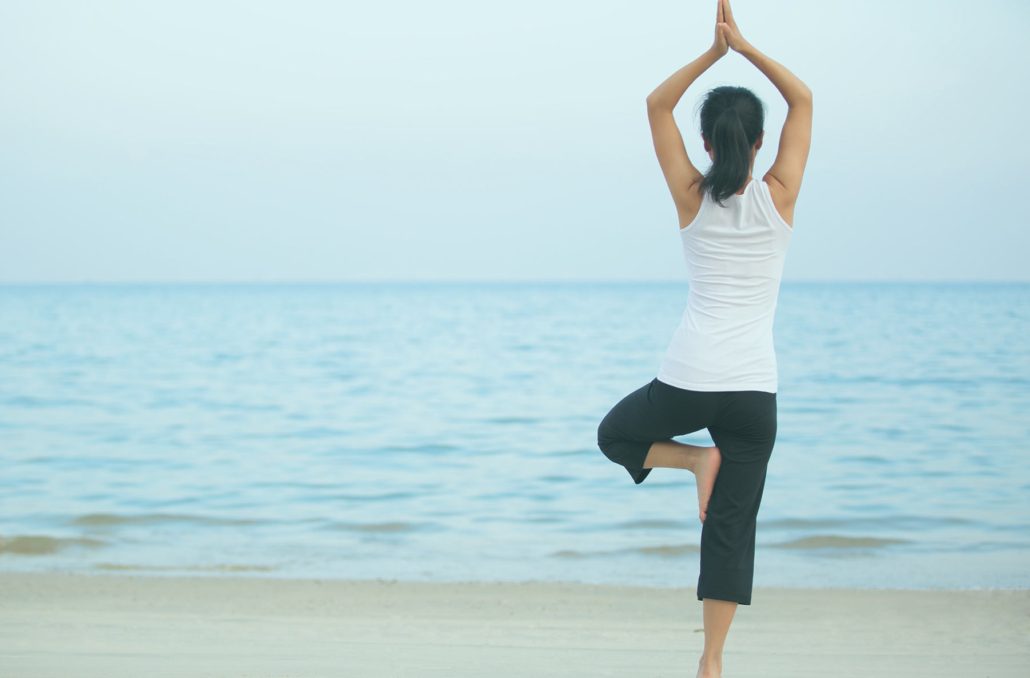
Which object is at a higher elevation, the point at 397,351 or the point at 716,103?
the point at 716,103

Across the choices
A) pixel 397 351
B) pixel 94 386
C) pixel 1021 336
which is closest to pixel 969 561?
pixel 94 386

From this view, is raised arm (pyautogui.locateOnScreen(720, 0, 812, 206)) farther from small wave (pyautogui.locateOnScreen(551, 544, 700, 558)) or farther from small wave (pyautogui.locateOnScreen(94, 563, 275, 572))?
small wave (pyautogui.locateOnScreen(94, 563, 275, 572))

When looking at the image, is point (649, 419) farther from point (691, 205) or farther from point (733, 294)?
point (691, 205)

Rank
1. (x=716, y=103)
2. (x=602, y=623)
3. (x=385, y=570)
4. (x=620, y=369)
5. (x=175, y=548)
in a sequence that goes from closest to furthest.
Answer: (x=716, y=103) → (x=602, y=623) → (x=385, y=570) → (x=175, y=548) → (x=620, y=369)

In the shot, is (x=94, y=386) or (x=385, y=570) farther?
A: (x=94, y=386)

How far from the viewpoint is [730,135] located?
2.28 m

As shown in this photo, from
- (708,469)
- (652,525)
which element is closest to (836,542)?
(652,525)

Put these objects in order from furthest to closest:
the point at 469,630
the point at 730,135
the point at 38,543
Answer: the point at 38,543
the point at 469,630
the point at 730,135

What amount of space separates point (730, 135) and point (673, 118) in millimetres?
215

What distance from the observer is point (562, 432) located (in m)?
12.2

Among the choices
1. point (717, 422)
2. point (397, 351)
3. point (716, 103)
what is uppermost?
point (716, 103)

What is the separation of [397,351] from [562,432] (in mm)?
14663

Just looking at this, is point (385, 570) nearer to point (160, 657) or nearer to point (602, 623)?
point (602, 623)

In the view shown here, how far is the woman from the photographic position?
7.59 feet
